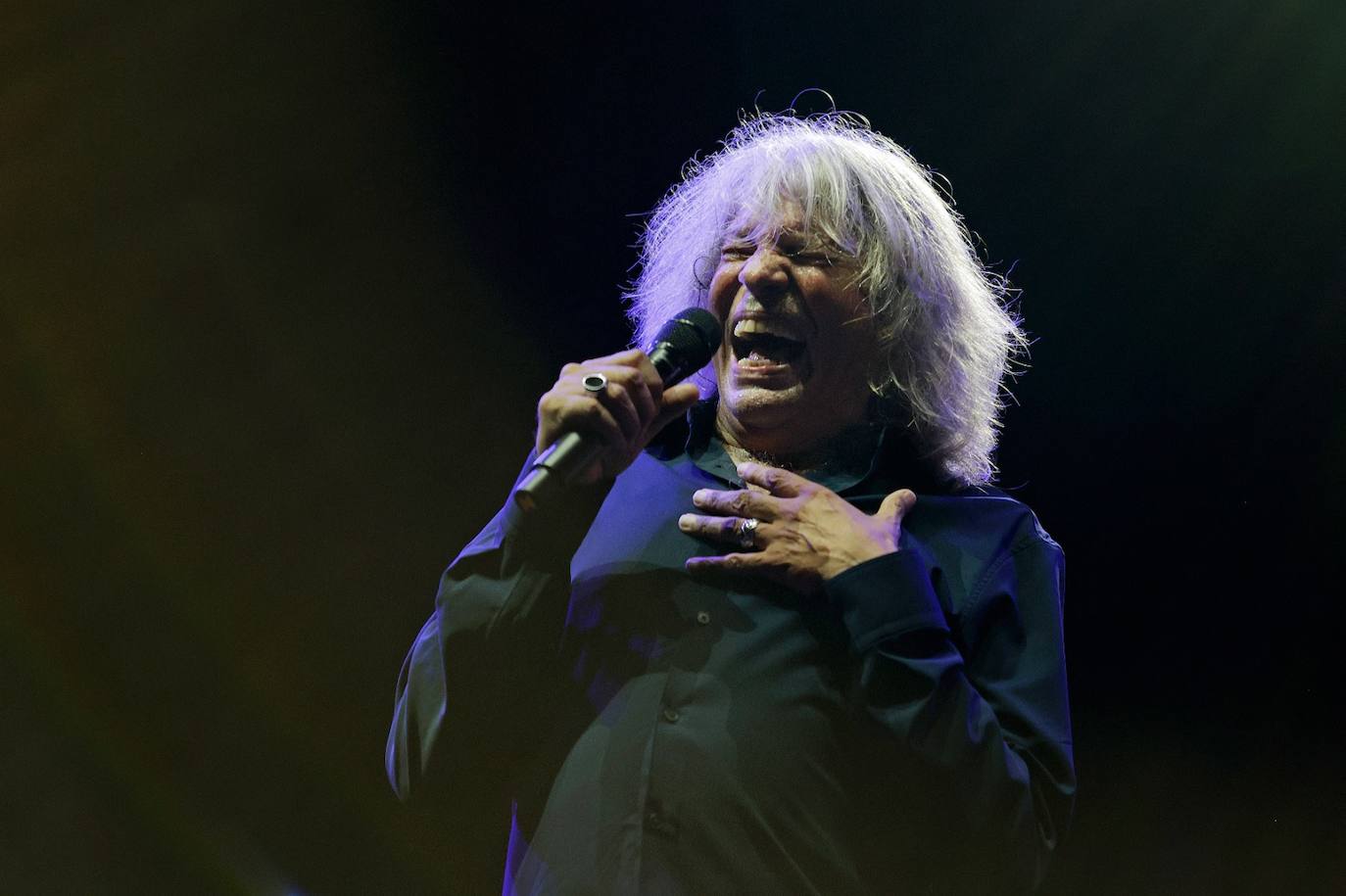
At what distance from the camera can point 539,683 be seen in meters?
1.50

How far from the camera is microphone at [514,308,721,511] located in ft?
3.98

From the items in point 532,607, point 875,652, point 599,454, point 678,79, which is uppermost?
point 678,79

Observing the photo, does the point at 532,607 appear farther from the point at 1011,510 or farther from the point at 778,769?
the point at 1011,510

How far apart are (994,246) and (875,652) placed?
145cm

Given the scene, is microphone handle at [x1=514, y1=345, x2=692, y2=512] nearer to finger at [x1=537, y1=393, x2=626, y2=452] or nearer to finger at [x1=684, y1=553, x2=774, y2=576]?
finger at [x1=537, y1=393, x2=626, y2=452]

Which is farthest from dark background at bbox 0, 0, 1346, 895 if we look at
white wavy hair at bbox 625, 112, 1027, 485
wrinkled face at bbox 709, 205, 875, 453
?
wrinkled face at bbox 709, 205, 875, 453

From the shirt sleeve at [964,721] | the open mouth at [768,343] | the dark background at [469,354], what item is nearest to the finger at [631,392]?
the shirt sleeve at [964,721]

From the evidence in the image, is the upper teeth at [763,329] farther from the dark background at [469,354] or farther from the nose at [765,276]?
the dark background at [469,354]

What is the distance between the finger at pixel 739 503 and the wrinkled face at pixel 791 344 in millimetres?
241

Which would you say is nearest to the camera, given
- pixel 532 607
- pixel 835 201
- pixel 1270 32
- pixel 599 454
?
pixel 599 454

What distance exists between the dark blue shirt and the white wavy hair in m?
0.36

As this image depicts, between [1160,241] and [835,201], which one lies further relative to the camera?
[1160,241]

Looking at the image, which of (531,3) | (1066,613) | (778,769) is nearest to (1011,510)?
(778,769)

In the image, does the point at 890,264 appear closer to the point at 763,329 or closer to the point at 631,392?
the point at 763,329
